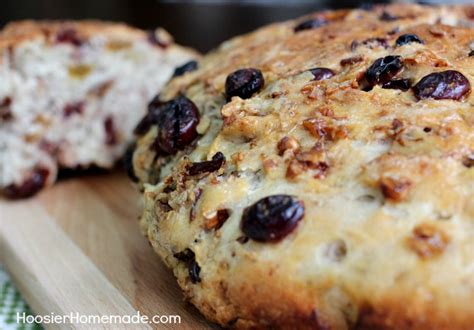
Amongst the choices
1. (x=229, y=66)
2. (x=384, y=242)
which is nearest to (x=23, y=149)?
(x=229, y=66)

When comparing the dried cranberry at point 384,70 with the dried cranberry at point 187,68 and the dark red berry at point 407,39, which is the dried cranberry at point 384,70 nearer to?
the dark red berry at point 407,39

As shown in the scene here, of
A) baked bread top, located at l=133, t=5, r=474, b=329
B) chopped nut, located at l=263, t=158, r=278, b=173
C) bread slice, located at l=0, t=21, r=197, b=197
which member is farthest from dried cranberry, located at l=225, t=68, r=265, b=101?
bread slice, located at l=0, t=21, r=197, b=197

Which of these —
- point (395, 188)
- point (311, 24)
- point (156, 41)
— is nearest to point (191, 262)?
point (395, 188)

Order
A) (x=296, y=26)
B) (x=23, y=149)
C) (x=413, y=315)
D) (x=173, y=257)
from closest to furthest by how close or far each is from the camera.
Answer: (x=413, y=315) < (x=173, y=257) < (x=296, y=26) < (x=23, y=149)

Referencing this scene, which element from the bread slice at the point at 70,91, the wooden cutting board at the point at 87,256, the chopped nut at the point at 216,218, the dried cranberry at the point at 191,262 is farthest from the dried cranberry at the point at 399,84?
the bread slice at the point at 70,91

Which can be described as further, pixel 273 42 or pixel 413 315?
pixel 273 42

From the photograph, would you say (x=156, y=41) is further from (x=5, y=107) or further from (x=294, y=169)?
(x=294, y=169)

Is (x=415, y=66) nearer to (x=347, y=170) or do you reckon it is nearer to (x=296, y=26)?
(x=347, y=170)
